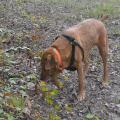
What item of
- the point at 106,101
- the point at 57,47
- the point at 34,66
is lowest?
the point at 106,101

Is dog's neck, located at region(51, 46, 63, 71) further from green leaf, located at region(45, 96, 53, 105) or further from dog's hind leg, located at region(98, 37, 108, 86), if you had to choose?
dog's hind leg, located at region(98, 37, 108, 86)

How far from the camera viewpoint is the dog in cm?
620

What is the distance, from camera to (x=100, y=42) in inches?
299

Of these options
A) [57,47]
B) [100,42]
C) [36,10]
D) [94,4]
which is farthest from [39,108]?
[94,4]

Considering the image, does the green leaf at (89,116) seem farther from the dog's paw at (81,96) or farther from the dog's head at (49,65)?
the dog's head at (49,65)

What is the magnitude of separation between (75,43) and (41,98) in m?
1.03

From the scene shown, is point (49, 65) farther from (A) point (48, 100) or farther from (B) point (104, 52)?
(B) point (104, 52)

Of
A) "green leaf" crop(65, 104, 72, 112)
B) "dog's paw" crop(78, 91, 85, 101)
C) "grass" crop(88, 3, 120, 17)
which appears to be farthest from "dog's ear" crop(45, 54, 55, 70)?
"grass" crop(88, 3, 120, 17)

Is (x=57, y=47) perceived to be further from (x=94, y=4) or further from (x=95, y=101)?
(x=94, y=4)

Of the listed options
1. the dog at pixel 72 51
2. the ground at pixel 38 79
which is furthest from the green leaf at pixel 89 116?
the dog at pixel 72 51

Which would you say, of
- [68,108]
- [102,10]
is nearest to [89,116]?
[68,108]

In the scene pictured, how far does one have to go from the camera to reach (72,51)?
650 cm

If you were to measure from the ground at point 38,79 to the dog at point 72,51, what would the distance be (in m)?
0.26

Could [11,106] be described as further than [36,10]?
No
